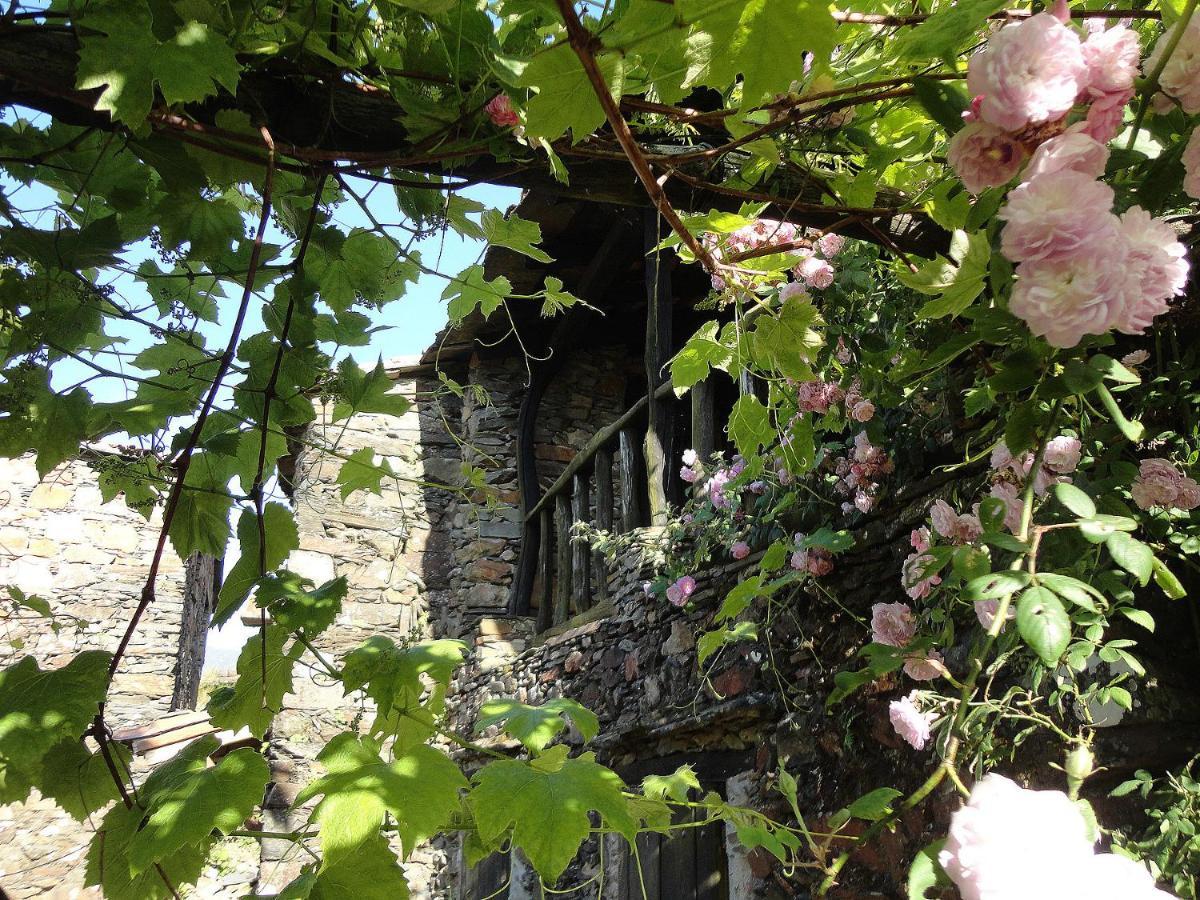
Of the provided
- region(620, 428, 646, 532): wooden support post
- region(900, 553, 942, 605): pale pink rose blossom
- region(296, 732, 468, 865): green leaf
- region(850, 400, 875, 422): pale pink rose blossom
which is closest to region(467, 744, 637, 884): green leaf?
region(296, 732, 468, 865): green leaf

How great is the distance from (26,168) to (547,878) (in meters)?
1.18

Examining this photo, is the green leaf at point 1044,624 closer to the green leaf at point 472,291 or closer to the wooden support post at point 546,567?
the green leaf at point 472,291

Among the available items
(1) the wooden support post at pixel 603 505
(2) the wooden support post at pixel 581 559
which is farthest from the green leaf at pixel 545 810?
(2) the wooden support post at pixel 581 559

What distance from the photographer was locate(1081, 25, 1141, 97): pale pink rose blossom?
2.76 ft

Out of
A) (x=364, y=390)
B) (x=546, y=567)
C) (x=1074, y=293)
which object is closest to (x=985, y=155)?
(x=1074, y=293)

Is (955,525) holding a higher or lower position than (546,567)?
lower

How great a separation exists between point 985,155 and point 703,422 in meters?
2.89

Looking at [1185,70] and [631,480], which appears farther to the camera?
[631,480]

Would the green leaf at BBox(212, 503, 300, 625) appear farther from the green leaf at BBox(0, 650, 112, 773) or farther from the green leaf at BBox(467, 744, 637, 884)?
the green leaf at BBox(467, 744, 637, 884)

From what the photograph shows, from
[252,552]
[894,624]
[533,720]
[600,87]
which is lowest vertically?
[533,720]

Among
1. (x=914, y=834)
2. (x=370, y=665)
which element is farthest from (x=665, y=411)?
(x=370, y=665)

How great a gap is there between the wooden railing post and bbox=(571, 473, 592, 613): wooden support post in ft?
1.33

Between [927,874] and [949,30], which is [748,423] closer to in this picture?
[949,30]

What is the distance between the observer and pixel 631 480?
14.3ft
